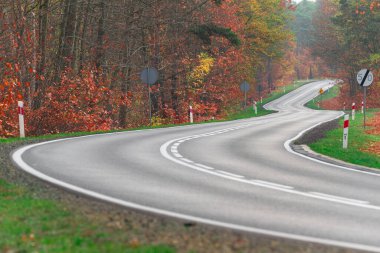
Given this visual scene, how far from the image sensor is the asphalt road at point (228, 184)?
6594 mm

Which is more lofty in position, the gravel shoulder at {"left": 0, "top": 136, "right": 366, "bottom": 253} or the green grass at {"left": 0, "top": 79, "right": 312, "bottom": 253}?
the green grass at {"left": 0, "top": 79, "right": 312, "bottom": 253}

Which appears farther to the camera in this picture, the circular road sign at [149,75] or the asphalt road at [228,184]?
the circular road sign at [149,75]

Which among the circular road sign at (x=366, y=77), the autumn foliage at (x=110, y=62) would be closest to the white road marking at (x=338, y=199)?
the autumn foliage at (x=110, y=62)

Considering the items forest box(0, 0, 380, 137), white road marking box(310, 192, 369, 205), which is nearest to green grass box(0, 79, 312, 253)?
white road marking box(310, 192, 369, 205)

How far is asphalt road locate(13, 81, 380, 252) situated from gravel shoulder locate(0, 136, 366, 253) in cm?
28

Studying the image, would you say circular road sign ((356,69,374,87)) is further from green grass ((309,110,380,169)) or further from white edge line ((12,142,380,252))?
white edge line ((12,142,380,252))

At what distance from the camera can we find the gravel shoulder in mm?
5129

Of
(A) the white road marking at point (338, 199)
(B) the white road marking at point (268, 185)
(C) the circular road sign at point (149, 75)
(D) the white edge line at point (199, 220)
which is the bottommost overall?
(A) the white road marking at point (338, 199)

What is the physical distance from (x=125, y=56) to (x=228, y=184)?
22718 millimetres

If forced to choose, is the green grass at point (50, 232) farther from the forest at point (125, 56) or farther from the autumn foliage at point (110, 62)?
the forest at point (125, 56)

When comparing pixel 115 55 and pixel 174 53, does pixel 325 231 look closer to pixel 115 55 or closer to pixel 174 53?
pixel 115 55

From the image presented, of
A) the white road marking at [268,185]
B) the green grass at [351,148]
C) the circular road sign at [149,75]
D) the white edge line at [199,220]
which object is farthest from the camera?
the circular road sign at [149,75]

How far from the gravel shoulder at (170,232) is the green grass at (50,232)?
0.47 feet

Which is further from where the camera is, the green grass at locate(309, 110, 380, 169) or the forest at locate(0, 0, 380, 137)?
the forest at locate(0, 0, 380, 137)
